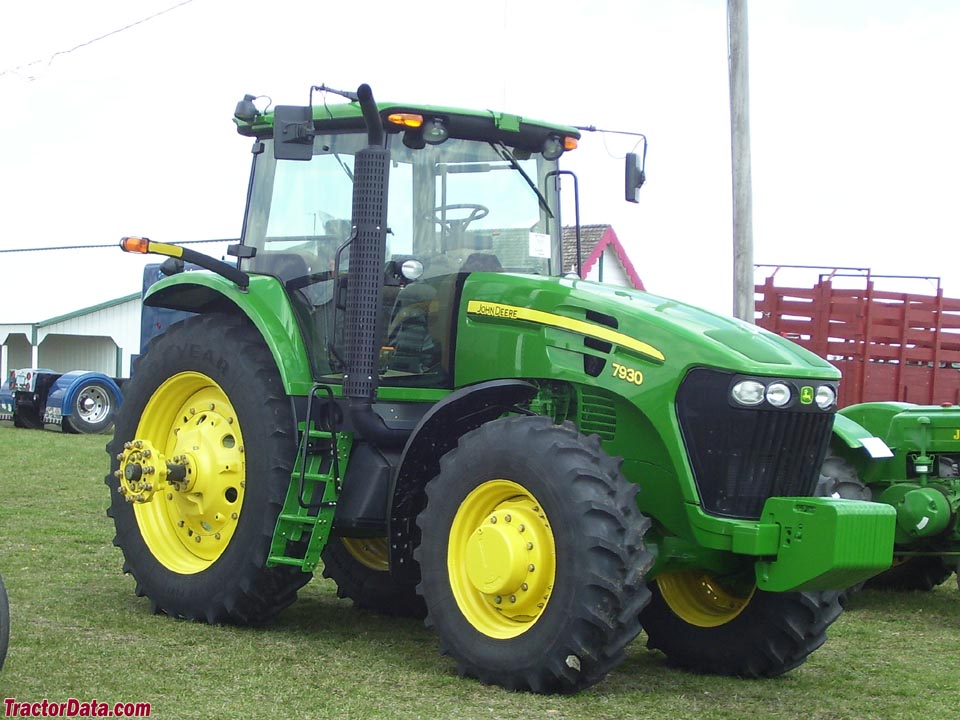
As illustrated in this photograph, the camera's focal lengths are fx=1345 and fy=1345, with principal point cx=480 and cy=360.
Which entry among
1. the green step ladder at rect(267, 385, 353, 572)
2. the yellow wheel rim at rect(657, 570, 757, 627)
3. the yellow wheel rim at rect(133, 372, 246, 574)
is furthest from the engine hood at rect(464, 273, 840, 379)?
the yellow wheel rim at rect(133, 372, 246, 574)

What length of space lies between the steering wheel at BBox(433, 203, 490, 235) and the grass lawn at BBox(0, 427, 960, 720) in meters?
2.09

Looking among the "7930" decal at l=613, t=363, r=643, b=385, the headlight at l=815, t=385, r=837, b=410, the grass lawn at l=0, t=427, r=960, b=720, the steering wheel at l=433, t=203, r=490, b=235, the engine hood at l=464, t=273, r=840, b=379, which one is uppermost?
the steering wheel at l=433, t=203, r=490, b=235

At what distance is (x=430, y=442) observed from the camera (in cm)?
623

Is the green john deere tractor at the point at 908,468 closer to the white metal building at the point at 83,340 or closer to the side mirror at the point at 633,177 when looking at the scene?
the side mirror at the point at 633,177

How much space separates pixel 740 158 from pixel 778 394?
7.09 meters

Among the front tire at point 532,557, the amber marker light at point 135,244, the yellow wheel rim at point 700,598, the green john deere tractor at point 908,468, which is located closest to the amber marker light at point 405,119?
the amber marker light at point 135,244

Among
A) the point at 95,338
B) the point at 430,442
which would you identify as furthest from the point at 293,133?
the point at 95,338

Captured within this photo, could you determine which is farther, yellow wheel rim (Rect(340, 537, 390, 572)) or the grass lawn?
yellow wheel rim (Rect(340, 537, 390, 572))

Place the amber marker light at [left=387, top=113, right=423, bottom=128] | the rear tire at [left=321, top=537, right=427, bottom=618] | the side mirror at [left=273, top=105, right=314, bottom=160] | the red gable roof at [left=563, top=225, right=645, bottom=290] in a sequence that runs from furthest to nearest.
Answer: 1. the red gable roof at [left=563, top=225, right=645, bottom=290]
2. the rear tire at [left=321, top=537, right=427, bottom=618]
3. the amber marker light at [left=387, top=113, right=423, bottom=128]
4. the side mirror at [left=273, top=105, right=314, bottom=160]

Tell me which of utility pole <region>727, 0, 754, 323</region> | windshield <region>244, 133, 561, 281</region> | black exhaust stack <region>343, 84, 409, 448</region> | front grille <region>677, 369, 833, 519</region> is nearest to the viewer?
front grille <region>677, 369, 833, 519</region>

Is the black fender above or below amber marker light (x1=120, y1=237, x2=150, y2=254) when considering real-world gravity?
below

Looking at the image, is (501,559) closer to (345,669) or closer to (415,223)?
(345,669)

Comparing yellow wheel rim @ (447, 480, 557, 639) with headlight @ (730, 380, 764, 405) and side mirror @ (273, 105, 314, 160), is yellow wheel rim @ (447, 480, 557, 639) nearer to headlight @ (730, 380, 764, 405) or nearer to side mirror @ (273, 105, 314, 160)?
headlight @ (730, 380, 764, 405)

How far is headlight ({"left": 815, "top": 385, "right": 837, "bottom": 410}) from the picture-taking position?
585 centimetres
